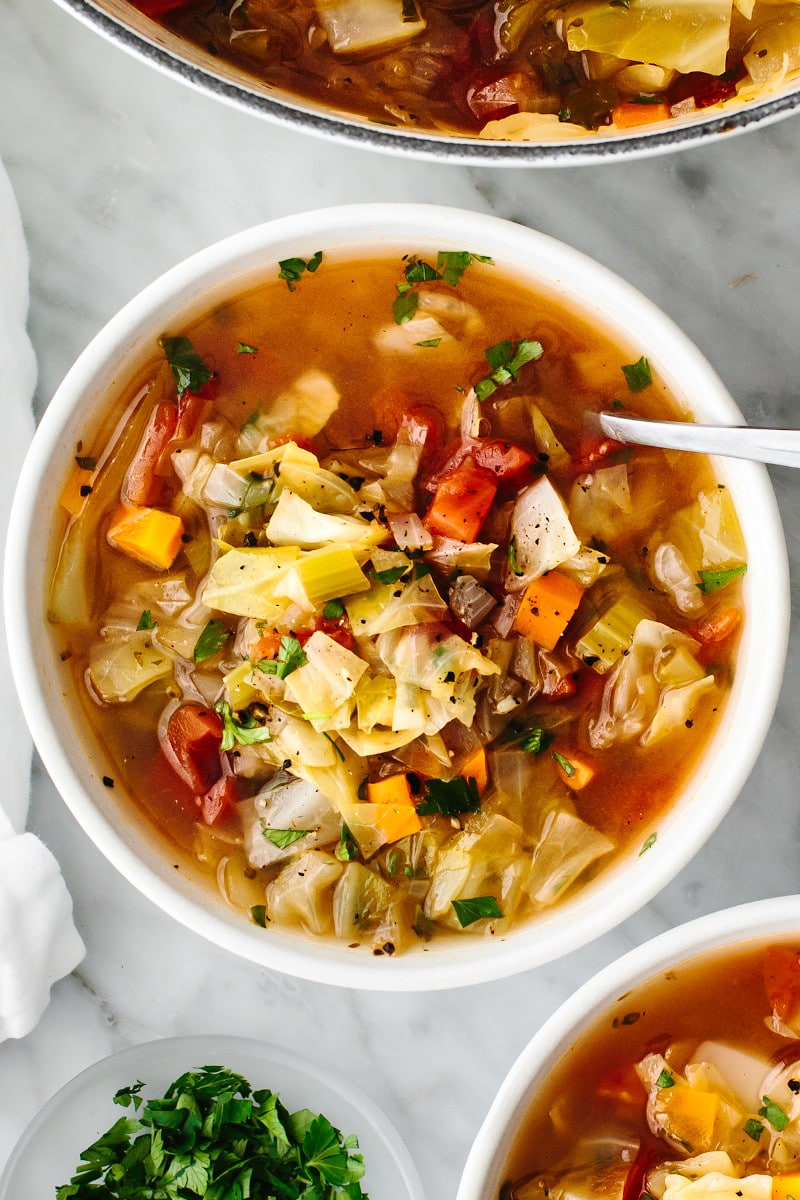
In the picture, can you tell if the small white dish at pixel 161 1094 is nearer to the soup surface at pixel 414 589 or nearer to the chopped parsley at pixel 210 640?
the soup surface at pixel 414 589

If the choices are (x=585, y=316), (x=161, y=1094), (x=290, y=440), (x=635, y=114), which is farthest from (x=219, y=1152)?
(x=635, y=114)

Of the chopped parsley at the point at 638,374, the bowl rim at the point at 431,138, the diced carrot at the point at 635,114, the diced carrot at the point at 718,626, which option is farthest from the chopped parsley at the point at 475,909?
the diced carrot at the point at 635,114

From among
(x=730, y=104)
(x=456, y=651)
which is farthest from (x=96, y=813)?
(x=730, y=104)

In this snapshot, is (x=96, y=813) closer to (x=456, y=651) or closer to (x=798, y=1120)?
(x=456, y=651)

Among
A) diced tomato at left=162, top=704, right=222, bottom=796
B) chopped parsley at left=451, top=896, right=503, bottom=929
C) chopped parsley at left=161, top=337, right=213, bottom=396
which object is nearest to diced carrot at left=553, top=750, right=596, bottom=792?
chopped parsley at left=451, top=896, right=503, bottom=929

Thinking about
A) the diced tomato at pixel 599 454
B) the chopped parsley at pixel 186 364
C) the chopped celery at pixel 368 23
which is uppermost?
the chopped celery at pixel 368 23

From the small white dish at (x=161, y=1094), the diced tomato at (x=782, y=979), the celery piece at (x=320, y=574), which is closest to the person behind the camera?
the celery piece at (x=320, y=574)
